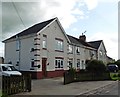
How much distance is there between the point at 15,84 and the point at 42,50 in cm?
1524

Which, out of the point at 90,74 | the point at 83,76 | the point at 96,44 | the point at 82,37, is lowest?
the point at 83,76

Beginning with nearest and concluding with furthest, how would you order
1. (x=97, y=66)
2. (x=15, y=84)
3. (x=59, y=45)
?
(x=15, y=84) → (x=97, y=66) → (x=59, y=45)

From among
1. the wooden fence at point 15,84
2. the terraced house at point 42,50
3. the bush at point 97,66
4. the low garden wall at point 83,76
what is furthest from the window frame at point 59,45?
the wooden fence at point 15,84

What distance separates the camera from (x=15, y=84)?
533 inches

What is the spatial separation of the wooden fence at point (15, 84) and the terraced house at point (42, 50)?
42.2ft

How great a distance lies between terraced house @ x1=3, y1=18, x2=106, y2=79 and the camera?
2808cm

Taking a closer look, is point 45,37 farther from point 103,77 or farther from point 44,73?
point 103,77

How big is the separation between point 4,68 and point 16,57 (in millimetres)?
10688

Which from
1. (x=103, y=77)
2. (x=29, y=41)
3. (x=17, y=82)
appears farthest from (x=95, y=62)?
(x=17, y=82)

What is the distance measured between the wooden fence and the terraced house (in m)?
12.9

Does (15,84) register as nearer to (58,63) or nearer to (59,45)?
(58,63)

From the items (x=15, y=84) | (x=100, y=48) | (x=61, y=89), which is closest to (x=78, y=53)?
(x=100, y=48)

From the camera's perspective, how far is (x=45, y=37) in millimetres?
29562

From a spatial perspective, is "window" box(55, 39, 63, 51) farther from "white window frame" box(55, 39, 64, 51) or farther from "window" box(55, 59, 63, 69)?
"window" box(55, 59, 63, 69)
